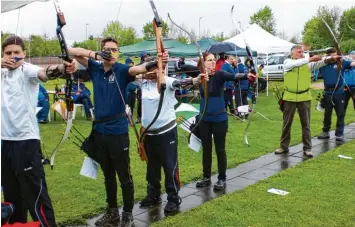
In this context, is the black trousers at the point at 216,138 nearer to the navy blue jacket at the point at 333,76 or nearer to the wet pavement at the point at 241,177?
the wet pavement at the point at 241,177

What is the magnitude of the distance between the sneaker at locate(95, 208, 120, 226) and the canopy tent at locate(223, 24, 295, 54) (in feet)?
36.9

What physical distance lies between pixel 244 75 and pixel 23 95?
2435 mm

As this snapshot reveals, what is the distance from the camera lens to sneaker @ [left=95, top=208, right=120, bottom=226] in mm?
3705

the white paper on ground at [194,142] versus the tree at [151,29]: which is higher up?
the tree at [151,29]

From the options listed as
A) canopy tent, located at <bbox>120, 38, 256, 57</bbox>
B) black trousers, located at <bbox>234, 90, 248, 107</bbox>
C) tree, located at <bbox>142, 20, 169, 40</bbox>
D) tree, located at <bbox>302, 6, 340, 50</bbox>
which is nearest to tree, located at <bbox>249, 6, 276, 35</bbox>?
tree, located at <bbox>302, 6, 340, 50</bbox>

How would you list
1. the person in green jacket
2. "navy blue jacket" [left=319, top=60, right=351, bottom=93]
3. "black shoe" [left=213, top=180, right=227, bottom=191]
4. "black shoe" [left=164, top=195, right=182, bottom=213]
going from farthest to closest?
"navy blue jacket" [left=319, top=60, right=351, bottom=93] < the person in green jacket < "black shoe" [left=213, top=180, right=227, bottom=191] < "black shoe" [left=164, top=195, right=182, bottom=213]

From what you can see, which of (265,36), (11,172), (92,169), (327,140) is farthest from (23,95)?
(265,36)

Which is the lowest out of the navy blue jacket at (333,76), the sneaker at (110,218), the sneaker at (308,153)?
the sneaker at (308,153)

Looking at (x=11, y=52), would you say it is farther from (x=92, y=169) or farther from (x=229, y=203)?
(x=229, y=203)

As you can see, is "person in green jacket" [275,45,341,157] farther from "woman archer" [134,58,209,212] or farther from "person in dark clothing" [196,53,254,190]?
"woman archer" [134,58,209,212]

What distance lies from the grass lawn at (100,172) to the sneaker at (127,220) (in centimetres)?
43

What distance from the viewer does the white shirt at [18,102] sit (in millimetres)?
2865

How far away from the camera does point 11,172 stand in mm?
2932

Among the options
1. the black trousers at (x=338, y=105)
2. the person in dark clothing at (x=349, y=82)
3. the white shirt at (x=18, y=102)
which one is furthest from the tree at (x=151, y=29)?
the person in dark clothing at (x=349, y=82)
